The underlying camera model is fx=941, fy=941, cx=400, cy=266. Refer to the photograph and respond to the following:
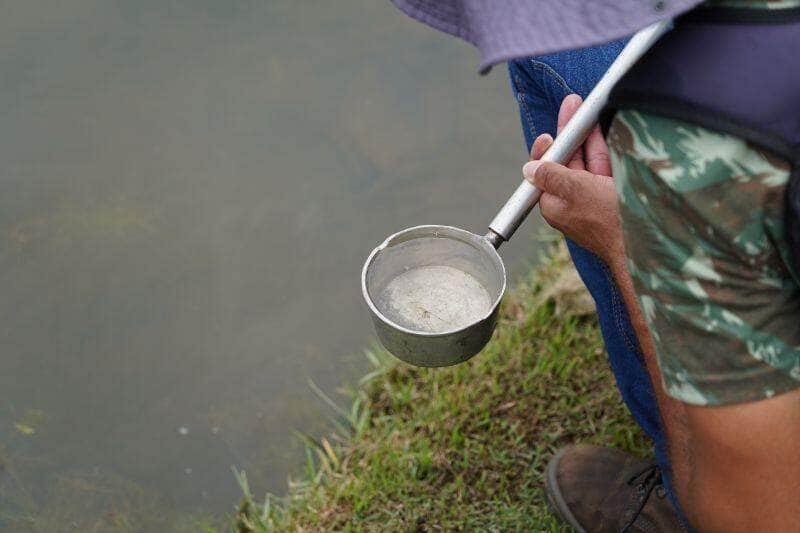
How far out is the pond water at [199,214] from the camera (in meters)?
2.31

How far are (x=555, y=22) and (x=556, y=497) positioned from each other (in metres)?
1.32

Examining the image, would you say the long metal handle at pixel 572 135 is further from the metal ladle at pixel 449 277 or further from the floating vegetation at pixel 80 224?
the floating vegetation at pixel 80 224

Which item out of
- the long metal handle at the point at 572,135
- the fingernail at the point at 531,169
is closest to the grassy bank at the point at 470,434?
the long metal handle at the point at 572,135

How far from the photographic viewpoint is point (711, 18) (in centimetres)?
103

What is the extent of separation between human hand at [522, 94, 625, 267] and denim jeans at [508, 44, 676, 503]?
0.51 feet

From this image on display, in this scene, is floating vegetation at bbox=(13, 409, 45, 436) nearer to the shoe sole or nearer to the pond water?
the pond water

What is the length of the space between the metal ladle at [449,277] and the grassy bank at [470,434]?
1.80ft

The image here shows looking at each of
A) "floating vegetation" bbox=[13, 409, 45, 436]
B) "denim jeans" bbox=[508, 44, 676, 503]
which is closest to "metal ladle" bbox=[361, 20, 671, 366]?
"denim jeans" bbox=[508, 44, 676, 503]

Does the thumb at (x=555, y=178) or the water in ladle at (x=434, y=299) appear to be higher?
the thumb at (x=555, y=178)

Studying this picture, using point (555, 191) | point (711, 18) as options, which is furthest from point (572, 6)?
point (555, 191)

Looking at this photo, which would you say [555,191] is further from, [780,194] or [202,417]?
[202,417]

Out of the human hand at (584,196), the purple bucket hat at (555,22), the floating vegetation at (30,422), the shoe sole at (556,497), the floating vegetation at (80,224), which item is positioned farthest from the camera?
the floating vegetation at (80,224)

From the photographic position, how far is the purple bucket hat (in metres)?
0.98

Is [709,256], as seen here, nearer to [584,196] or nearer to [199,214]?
[584,196]
